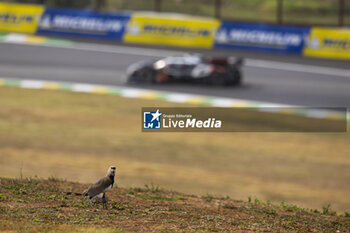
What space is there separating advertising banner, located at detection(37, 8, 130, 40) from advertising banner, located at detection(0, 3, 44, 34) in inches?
16.7

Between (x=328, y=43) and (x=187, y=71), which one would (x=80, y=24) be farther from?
(x=328, y=43)

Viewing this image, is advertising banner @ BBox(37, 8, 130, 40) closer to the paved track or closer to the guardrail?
the guardrail

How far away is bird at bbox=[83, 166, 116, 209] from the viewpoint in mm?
8965

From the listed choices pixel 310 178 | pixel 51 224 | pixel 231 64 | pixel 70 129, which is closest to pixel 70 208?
pixel 51 224

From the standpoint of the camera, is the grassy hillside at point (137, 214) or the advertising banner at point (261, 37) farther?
the advertising banner at point (261, 37)

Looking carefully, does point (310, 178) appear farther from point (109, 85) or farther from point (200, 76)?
point (109, 85)

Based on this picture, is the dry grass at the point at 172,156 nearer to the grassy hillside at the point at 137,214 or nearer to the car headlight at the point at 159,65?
the car headlight at the point at 159,65

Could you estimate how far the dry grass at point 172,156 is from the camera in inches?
704

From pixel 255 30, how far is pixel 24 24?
41.5 feet

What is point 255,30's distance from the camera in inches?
1309

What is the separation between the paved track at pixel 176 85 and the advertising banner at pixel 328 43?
0.68m

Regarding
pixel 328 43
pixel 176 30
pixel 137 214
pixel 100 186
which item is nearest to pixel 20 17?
pixel 176 30

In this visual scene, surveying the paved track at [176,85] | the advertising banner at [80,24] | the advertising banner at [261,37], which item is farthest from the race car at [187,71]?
the advertising banner at [80,24]

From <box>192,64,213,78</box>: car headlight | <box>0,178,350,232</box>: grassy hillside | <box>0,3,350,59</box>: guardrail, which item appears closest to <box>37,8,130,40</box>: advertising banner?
<box>0,3,350,59</box>: guardrail
